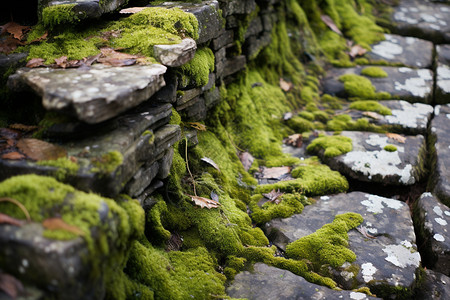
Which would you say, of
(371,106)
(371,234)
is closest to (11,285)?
(371,234)

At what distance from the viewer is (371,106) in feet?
20.0

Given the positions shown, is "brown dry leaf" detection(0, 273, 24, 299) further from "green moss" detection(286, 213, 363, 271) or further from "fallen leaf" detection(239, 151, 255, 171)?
"fallen leaf" detection(239, 151, 255, 171)

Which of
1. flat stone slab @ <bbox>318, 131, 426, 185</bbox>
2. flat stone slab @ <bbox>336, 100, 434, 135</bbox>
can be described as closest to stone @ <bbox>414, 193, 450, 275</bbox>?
flat stone slab @ <bbox>318, 131, 426, 185</bbox>

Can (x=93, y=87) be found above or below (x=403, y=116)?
above

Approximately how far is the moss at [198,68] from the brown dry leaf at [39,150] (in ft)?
5.38

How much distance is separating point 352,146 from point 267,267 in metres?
2.57

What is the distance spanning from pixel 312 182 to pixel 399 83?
11.5 feet

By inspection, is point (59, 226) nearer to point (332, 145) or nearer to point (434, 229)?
point (434, 229)

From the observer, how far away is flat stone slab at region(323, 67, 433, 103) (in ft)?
21.0

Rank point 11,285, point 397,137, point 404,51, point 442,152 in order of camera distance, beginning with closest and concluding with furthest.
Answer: point 11,285 → point 442,152 → point 397,137 → point 404,51

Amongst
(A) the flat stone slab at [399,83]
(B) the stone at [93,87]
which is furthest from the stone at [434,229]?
(B) the stone at [93,87]

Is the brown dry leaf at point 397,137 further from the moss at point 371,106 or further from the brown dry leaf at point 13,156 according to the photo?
the brown dry leaf at point 13,156

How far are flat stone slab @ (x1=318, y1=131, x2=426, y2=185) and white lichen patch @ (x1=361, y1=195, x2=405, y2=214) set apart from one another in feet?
1.13

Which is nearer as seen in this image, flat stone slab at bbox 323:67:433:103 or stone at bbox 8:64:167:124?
stone at bbox 8:64:167:124
